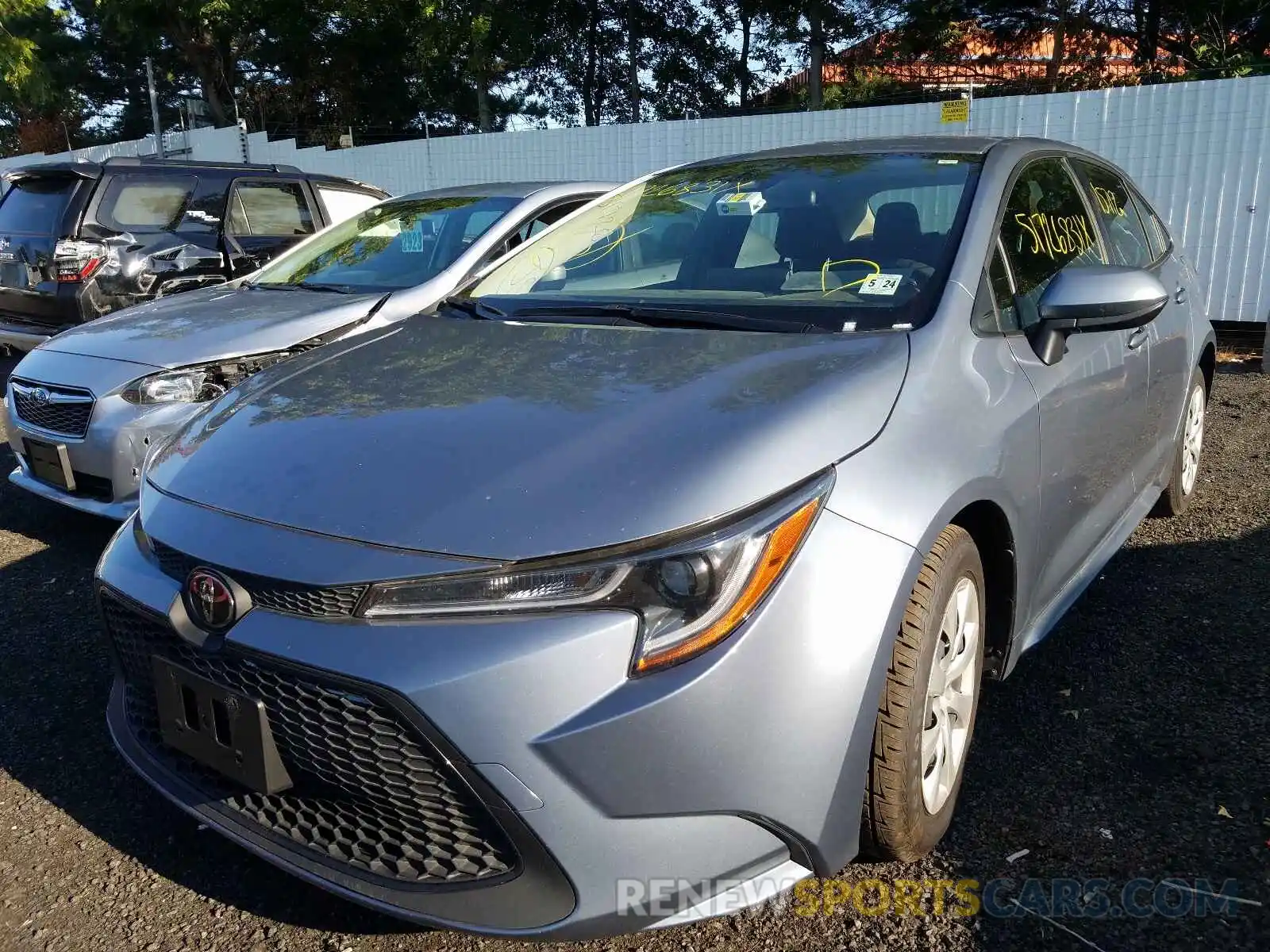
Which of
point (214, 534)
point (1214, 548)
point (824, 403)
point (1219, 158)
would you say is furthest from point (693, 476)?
point (1219, 158)

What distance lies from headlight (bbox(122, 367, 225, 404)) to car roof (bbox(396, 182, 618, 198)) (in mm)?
1953

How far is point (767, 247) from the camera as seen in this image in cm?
287

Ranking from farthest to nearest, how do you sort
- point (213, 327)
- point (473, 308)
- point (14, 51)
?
point (14, 51)
point (213, 327)
point (473, 308)

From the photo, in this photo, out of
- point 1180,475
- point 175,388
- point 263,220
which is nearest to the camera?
point 175,388

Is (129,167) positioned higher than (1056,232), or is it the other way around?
(129,167)

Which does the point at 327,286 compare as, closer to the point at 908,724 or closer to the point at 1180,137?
the point at 908,724

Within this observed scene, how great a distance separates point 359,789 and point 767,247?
1.93m

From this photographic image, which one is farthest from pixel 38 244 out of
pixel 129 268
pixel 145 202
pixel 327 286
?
pixel 327 286

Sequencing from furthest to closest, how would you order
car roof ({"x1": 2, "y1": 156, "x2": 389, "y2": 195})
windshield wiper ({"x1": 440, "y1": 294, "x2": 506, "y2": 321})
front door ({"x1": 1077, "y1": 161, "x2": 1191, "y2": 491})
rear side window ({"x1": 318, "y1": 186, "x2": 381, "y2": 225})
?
rear side window ({"x1": 318, "y1": 186, "x2": 381, "y2": 225}) → car roof ({"x1": 2, "y1": 156, "x2": 389, "y2": 195}) → front door ({"x1": 1077, "y1": 161, "x2": 1191, "y2": 491}) → windshield wiper ({"x1": 440, "y1": 294, "x2": 506, "y2": 321})

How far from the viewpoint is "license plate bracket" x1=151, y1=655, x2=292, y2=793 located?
172 cm

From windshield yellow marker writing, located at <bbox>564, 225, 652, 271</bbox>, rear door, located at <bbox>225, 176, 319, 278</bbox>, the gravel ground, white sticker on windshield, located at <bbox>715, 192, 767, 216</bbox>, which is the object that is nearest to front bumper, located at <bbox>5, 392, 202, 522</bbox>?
the gravel ground

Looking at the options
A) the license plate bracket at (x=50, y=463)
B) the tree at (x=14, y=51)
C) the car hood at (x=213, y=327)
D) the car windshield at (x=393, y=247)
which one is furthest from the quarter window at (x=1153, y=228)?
the tree at (x=14, y=51)

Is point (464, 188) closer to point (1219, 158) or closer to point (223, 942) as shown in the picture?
point (223, 942)

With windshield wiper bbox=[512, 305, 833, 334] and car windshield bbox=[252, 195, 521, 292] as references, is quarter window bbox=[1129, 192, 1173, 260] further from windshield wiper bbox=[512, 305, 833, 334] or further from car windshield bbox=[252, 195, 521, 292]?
car windshield bbox=[252, 195, 521, 292]
